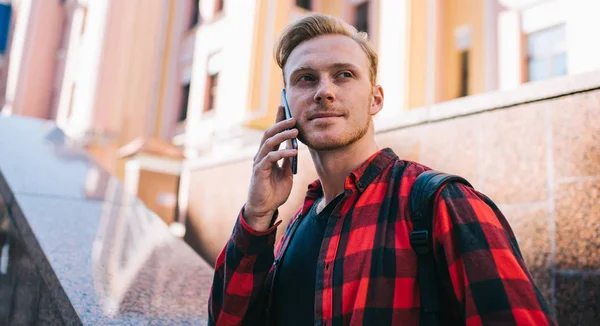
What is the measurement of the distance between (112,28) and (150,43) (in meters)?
1.23

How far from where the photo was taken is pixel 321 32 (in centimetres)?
202

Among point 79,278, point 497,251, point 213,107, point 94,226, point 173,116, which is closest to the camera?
point 497,251

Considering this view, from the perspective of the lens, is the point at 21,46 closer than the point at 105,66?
No

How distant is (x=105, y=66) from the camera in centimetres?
1725

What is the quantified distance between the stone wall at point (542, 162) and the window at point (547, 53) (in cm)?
693

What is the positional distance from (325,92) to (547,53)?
8618mm

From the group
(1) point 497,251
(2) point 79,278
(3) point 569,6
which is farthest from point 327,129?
(3) point 569,6

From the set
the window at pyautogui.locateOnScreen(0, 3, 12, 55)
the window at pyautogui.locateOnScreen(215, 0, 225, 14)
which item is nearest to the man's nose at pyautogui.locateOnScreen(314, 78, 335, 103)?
the window at pyautogui.locateOnScreen(215, 0, 225, 14)

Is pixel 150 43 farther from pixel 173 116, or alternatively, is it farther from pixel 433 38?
pixel 433 38

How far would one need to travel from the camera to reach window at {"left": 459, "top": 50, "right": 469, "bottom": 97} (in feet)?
36.0

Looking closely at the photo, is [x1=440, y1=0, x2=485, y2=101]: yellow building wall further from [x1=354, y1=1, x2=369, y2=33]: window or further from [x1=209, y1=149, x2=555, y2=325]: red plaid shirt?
[x1=209, y1=149, x2=555, y2=325]: red plaid shirt

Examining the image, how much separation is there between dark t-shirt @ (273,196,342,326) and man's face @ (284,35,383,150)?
0.76 ft

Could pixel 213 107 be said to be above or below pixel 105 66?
below

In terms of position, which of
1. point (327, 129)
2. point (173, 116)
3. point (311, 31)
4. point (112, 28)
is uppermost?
point (112, 28)
